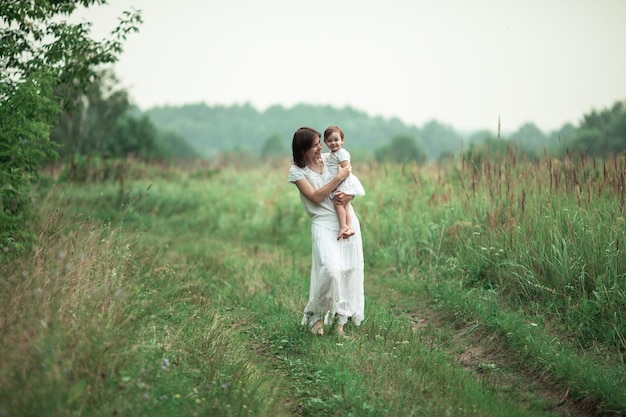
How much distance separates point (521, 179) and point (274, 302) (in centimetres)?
401

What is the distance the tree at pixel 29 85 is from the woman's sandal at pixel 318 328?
3068 mm

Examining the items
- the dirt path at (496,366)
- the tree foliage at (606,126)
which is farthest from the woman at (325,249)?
the tree foliage at (606,126)

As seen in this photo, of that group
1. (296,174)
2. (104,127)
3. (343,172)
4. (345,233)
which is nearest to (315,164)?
(296,174)

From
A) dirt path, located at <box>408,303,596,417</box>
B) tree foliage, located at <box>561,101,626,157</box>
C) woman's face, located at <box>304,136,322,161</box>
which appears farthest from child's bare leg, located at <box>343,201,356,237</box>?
tree foliage, located at <box>561,101,626,157</box>

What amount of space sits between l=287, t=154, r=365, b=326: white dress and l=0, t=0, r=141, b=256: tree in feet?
9.75

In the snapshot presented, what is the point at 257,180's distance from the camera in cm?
1809

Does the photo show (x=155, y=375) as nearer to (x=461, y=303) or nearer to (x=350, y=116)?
(x=461, y=303)

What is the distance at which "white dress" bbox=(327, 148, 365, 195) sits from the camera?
217 inches

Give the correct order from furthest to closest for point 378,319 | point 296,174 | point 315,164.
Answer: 1. point 378,319
2. point 315,164
3. point 296,174

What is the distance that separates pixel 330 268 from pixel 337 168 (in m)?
1.07

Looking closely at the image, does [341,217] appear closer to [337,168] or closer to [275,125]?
[337,168]

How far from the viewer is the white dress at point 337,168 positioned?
18.1 feet

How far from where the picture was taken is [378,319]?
592cm

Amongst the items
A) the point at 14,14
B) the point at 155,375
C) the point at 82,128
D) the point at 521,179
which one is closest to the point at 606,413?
the point at 155,375
